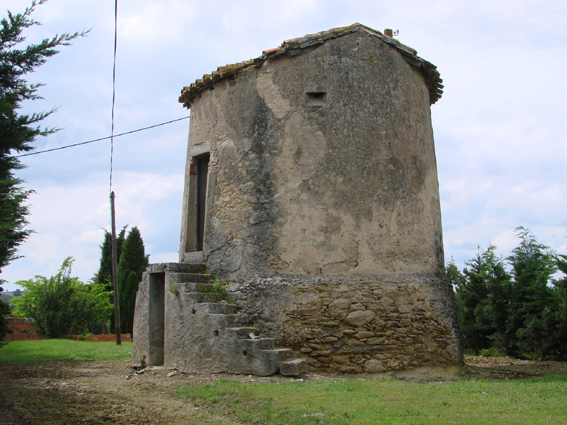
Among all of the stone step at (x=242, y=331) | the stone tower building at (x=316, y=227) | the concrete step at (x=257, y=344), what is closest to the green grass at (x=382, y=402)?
the concrete step at (x=257, y=344)

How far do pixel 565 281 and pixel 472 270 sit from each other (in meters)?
3.27

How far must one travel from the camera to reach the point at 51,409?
19.0 feet

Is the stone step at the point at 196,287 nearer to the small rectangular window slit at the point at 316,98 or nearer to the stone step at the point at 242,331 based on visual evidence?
the stone step at the point at 242,331

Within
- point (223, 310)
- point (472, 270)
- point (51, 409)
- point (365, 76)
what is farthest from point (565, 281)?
point (51, 409)

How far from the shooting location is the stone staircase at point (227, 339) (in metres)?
7.37

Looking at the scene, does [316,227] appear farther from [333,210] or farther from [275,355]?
[275,355]

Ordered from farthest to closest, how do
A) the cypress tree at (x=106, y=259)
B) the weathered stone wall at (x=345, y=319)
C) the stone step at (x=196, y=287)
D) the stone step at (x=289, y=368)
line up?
the cypress tree at (x=106, y=259), the stone step at (x=196, y=287), the weathered stone wall at (x=345, y=319), the stone step at (x=289, y=368)

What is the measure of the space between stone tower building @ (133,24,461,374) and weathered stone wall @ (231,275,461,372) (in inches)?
0.7

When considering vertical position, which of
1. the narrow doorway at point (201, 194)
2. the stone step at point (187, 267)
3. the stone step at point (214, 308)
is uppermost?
the narrow doorway at point (201, 194)

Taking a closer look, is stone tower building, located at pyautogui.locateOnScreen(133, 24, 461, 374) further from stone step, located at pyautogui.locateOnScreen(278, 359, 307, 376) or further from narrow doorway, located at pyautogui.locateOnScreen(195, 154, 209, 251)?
narrow doorway, located at pyautogui.locateOnScreen(195, 154, 209, 251)

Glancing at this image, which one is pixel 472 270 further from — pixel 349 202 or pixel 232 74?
pixel 232 74

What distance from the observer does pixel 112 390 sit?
7031 millimetres

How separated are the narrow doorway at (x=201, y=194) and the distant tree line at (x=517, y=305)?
7.33 meters

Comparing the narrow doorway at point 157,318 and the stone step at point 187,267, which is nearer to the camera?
the stone step at point 187,267
